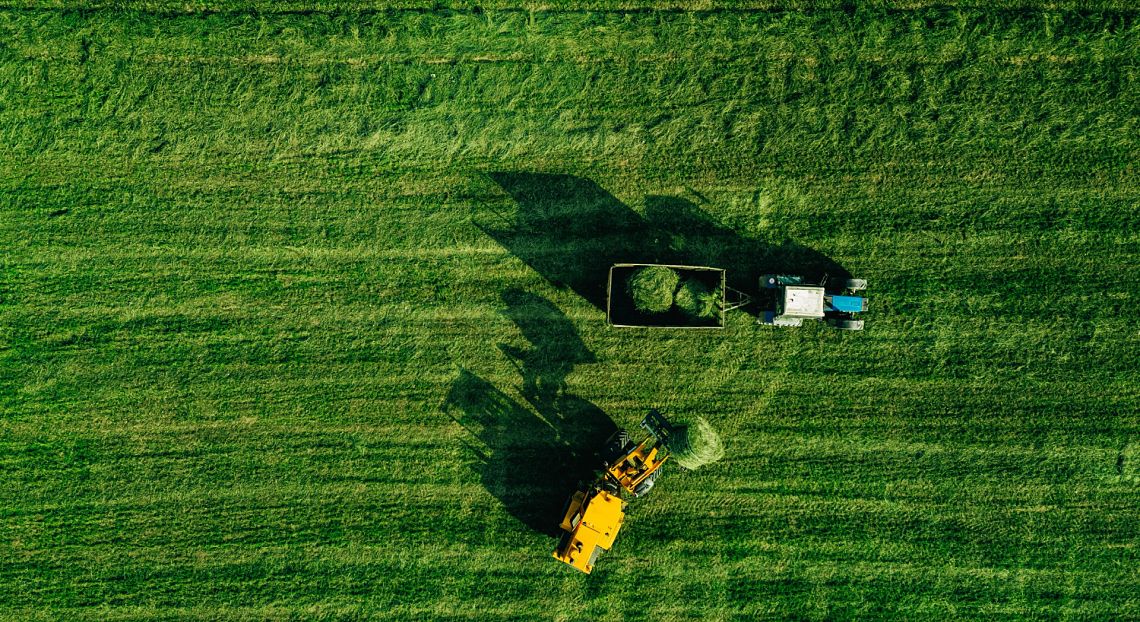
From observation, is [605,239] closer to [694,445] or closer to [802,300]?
[802,300]

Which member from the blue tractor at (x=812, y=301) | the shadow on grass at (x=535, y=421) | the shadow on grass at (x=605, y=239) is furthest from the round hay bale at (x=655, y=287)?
the blue tractor at (x=812, y=301)

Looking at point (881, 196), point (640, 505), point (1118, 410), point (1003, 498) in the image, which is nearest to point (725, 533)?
point (640, 505)

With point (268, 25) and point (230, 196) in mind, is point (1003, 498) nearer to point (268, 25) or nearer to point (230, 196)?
point (230, 196)

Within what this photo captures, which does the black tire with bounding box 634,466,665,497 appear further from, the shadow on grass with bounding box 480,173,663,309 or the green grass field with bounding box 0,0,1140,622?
the shadow on grass with bounding box 480,173,663,309

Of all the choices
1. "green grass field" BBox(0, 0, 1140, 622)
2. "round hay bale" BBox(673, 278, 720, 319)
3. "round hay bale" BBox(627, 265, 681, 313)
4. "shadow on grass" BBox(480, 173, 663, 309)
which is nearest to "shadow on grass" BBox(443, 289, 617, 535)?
"green grass field" BBox(0, 0, 1140, 622)

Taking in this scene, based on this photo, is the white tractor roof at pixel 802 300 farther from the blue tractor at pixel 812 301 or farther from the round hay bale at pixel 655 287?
the round hay bale at pixel 655 287

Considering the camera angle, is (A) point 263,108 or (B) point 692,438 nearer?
(B) point 692,438
